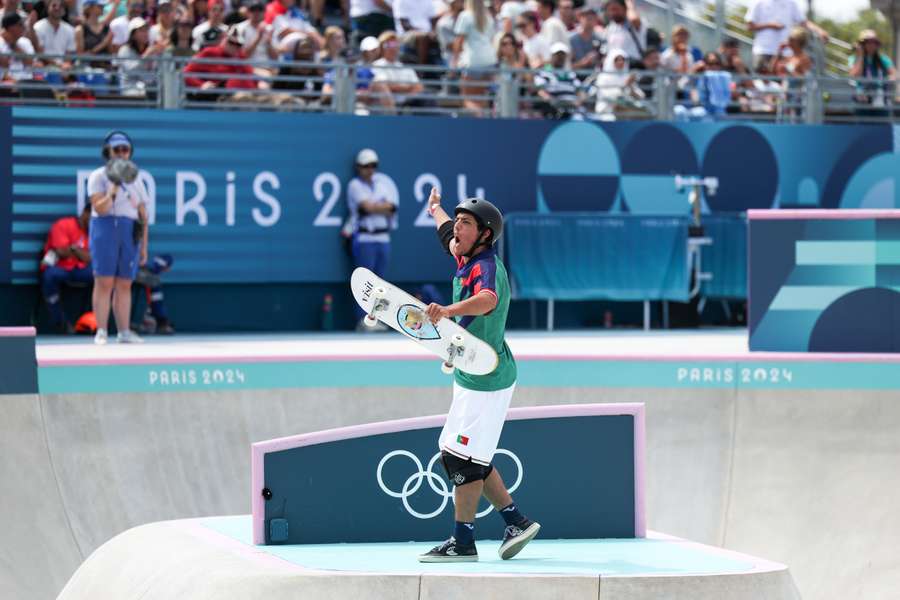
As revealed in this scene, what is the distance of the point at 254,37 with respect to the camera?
1728 cm

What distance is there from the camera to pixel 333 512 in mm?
8203

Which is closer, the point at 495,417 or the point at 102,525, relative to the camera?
the point at 495,417

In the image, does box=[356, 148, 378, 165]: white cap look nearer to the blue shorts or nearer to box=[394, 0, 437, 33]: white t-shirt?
box=[394, 0, 437, 33]: white t-shirt

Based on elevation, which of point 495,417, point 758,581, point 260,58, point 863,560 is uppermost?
point 260,58

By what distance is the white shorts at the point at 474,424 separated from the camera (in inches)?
285

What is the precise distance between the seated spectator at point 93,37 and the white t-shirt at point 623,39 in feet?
20.6

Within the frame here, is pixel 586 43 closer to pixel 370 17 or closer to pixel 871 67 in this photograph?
pixel 370 17

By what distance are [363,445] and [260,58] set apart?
9934 millimetres

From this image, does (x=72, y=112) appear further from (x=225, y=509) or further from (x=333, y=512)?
(x=333, y=512)

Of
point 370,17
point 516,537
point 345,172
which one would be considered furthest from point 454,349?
point 370,17

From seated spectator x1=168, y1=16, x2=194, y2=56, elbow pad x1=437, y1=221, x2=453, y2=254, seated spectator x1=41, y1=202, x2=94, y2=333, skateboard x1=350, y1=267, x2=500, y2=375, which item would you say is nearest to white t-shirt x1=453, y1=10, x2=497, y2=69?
seated spectator x1=168, y1=16, x2=194, y2=56

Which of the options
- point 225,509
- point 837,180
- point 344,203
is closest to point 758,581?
point 225,509

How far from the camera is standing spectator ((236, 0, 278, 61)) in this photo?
17.2 meters

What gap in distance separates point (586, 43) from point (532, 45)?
2.39 ft
